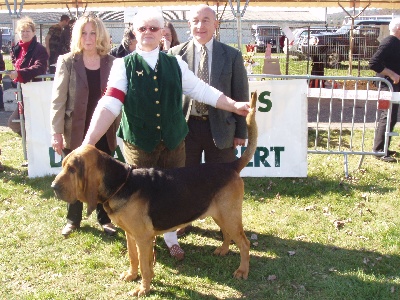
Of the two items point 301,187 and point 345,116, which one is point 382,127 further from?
point 345,116

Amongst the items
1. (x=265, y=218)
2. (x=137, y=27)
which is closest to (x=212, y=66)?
(x=137, y=27)

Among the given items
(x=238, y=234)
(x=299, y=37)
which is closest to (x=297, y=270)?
(x=238, y=234)

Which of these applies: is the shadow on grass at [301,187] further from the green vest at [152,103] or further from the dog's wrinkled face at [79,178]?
the dog's wrinkled face at [79,178]

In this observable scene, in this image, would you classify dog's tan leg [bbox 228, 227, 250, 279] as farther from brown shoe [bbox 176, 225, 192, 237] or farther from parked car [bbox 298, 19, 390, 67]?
parked car [bbox 298, 19, 390, 67]

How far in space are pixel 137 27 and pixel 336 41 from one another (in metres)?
15.2

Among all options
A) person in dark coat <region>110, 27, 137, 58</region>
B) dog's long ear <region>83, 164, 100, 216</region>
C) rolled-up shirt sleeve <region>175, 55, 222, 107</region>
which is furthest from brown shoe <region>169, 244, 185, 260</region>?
person in dark coat <region>110, 27, 137, 58</region>

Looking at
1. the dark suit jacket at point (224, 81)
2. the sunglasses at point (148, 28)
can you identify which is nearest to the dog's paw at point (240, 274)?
the dark suit jacket at point (224, 81)

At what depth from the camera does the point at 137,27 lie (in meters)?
3.53

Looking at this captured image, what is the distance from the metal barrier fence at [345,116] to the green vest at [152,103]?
10.1ft

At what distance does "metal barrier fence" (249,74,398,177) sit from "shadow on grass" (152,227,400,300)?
2.49 m

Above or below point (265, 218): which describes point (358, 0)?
above

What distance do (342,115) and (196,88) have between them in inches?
161

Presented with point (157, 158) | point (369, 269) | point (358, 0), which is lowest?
point (369, 269)

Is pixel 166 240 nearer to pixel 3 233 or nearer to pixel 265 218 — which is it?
pixel 265 218
